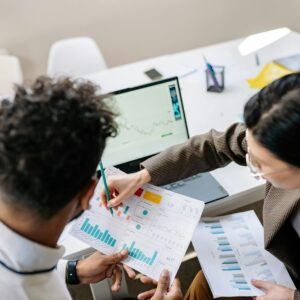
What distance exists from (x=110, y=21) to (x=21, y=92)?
242cm

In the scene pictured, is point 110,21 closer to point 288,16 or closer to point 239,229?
point 288,16

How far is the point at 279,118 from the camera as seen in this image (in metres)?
0.80

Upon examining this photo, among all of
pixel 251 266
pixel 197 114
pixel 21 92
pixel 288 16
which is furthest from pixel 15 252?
pixel 288 16

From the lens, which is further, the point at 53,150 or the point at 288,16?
the point at 288,16

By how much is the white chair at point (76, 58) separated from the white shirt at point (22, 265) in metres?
1.71

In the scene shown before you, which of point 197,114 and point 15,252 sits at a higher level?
point 15,252

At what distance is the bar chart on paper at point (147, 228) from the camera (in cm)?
101

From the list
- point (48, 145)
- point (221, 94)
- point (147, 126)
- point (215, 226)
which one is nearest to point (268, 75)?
point (221, 94)

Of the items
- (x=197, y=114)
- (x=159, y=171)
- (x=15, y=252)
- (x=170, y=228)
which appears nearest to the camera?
(x=15, y=252)

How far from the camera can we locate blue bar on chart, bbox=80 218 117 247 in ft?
3.47

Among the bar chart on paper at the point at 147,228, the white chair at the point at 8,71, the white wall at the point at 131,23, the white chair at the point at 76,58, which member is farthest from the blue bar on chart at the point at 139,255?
the white wall at the point at 131,23

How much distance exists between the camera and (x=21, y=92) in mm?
690

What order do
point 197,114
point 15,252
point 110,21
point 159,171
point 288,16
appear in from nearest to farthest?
point 15,252 < point 159,171 < point 197,114 < point 110,21 < point 288,16

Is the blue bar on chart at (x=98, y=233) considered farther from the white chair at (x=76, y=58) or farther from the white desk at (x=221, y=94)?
the white chair at (x=76, y=58)
